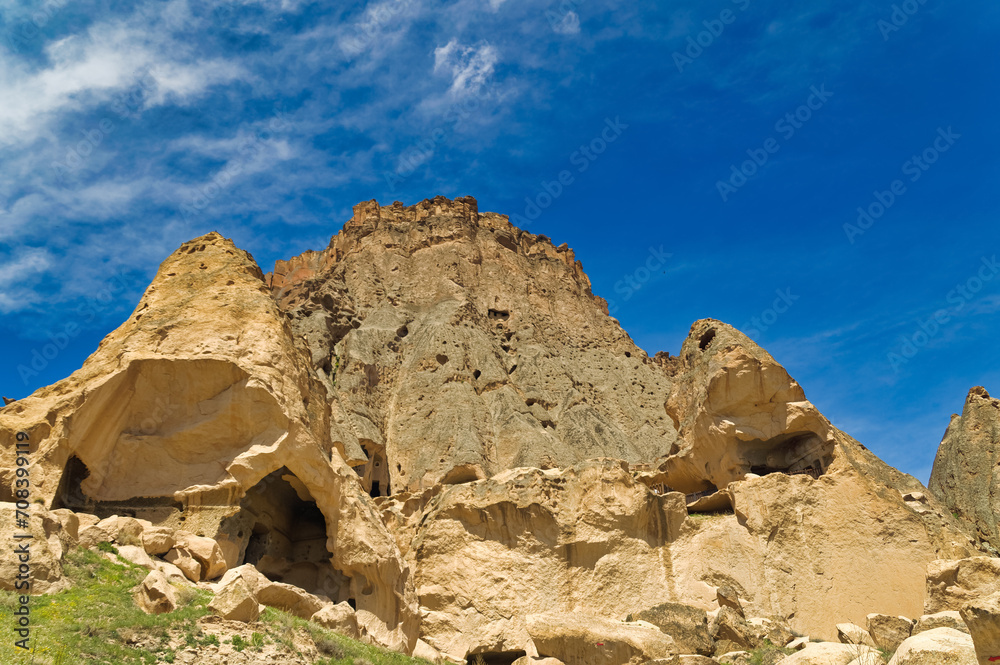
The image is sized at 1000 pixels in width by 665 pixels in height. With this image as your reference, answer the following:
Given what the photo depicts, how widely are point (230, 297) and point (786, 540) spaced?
629 inches

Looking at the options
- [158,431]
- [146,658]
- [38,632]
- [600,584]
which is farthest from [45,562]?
[600,584]

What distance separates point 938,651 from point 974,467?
3061 cm

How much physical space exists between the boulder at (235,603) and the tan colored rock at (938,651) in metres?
9.12

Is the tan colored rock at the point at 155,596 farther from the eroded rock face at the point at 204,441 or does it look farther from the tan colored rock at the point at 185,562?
the eroded rock face at the point at 204,441

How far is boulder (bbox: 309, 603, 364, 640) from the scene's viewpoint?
13.6 meters

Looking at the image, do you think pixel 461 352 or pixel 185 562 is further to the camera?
pixel 461 352

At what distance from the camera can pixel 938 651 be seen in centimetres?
711

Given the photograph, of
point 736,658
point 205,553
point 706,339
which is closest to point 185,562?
point 205,553

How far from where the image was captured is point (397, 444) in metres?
49.8

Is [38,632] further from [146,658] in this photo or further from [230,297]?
[230,297]

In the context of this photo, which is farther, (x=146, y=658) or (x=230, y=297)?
(x=230, y=297)

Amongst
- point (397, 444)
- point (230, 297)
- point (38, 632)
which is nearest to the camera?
point (38, 632)

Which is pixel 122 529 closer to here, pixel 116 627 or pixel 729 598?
pixel 116 627

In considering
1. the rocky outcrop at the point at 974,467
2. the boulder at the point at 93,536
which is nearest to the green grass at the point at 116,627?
the boulder at the point at 93,536
